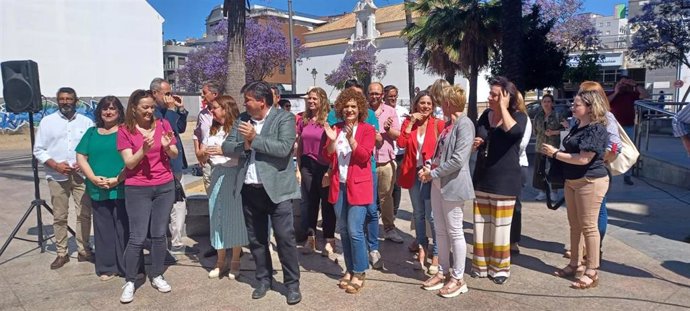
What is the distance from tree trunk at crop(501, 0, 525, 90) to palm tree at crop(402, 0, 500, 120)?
530 centimetres

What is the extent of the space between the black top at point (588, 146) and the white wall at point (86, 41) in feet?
107

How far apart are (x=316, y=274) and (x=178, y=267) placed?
1.47 meters

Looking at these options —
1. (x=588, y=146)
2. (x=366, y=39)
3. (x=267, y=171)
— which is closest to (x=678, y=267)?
(x=588, y=146)

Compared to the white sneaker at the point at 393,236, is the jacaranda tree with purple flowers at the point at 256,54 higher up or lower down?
higher up

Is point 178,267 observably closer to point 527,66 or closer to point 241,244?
point 241,244

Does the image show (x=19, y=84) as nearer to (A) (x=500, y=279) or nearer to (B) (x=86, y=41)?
(A) (x=500, y=279)

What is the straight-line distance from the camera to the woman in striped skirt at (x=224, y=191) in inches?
178

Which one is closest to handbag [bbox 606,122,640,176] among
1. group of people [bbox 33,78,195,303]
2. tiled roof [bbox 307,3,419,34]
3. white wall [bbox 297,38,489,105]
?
group of people [bbox 33,78,195,303]

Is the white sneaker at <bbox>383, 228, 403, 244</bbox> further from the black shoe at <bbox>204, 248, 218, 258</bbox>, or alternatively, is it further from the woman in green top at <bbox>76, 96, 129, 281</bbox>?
the woman in green top at <bbox>76, 96, 129, 281</bbox>

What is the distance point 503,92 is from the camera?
13.4ft

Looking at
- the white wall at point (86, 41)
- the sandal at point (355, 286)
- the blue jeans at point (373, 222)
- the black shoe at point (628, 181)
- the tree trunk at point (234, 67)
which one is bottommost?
the sandal at point (355, 286)

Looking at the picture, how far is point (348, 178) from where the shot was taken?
13.6 ft

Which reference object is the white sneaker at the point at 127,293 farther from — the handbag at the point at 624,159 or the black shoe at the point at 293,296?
the handbag at the point at 624,159

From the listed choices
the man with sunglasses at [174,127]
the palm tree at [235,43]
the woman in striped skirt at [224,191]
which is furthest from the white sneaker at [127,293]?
the palm tree at [235,43]
